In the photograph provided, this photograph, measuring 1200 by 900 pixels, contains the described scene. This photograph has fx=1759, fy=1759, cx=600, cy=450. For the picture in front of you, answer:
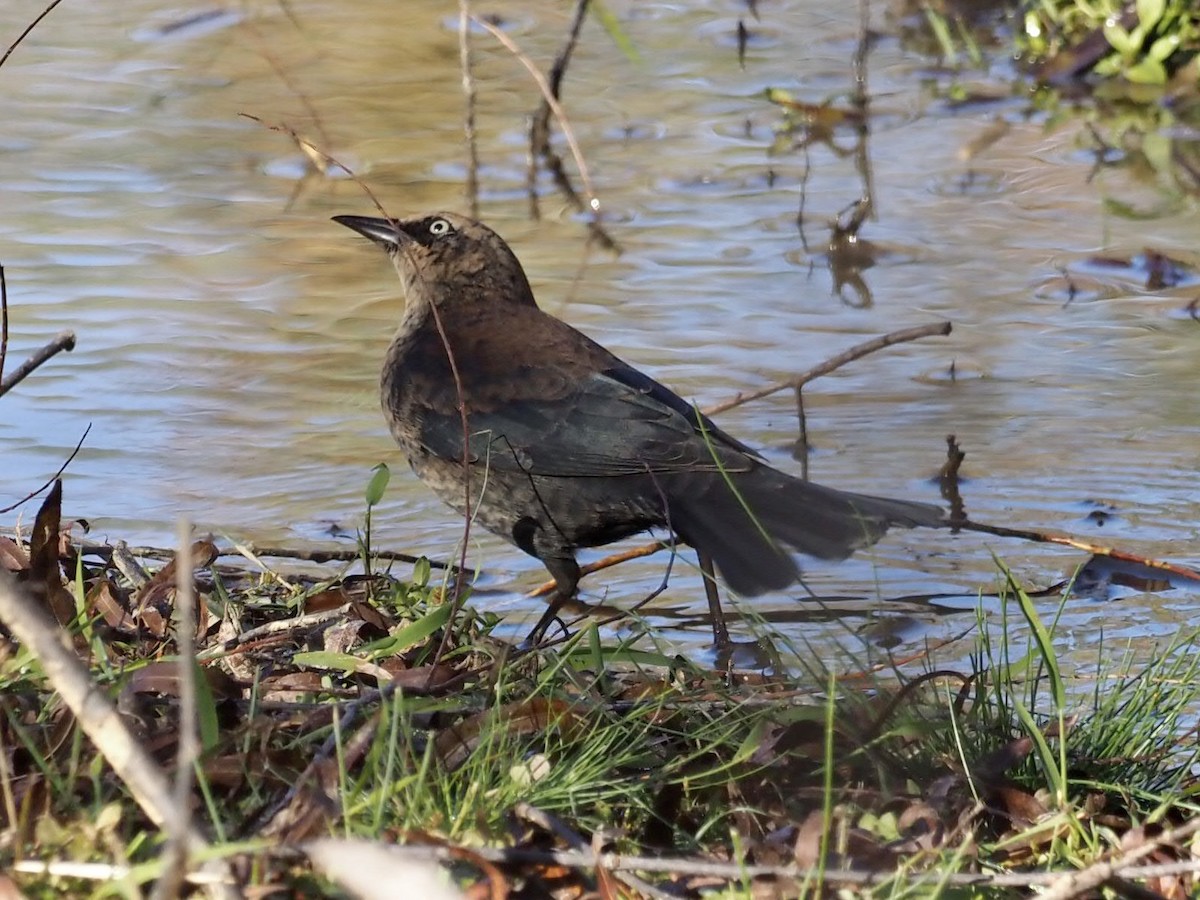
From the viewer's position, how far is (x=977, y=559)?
4.77 metres

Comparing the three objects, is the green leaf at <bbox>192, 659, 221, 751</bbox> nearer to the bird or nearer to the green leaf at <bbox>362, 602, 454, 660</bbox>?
the green leaf at <bbox>362, 602, 454, 660</bbox>

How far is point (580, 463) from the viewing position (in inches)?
171

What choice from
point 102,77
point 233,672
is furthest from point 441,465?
point 102,77

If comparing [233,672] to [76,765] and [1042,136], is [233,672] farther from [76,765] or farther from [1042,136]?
[1042,136]

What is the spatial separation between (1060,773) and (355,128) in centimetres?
704

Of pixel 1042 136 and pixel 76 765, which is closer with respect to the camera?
pixel 76 765

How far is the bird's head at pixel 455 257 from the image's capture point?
208 inches

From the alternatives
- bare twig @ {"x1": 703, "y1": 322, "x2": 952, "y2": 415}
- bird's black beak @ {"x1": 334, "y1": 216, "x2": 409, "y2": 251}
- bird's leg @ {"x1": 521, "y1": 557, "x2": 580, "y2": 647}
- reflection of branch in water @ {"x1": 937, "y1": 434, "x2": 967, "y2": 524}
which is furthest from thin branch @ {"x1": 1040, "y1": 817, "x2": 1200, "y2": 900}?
bird's black beak @ {"x1": 334, "y1": 216, "x2": 409, "y2": 251}

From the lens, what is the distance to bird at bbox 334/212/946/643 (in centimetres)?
401

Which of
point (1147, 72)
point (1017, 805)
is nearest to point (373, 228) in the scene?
point (1017, 805)

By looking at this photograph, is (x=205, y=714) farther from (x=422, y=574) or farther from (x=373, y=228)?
(x=373, y=228)

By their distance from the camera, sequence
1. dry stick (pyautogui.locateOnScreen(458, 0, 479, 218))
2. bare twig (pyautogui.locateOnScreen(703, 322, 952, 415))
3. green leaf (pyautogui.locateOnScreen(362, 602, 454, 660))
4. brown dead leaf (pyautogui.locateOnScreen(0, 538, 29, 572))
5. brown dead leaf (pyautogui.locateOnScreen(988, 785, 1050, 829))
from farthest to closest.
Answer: dry stick (pyautogui.locateOnScreen(458, 0, 479, 218)) < bare twig (pyautogui.locateOnScreen(703, 322, 952, 415)) < brown dead leaf (pyautogui.locateOnScreen(0, 538, 29, 572)) < green leaf (pyautogui.locateOnScreen(362, 602, 454, 660)) < brown dead leaf (pyautogui.locateOnScreen(988, 785, 1050, 829))

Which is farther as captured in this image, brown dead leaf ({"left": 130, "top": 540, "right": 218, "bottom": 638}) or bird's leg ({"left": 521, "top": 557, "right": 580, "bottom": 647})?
bird's leg ({"left": 521, "top": 557, "right": 580, "bottom": 647})

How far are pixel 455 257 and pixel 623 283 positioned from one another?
1812mm
